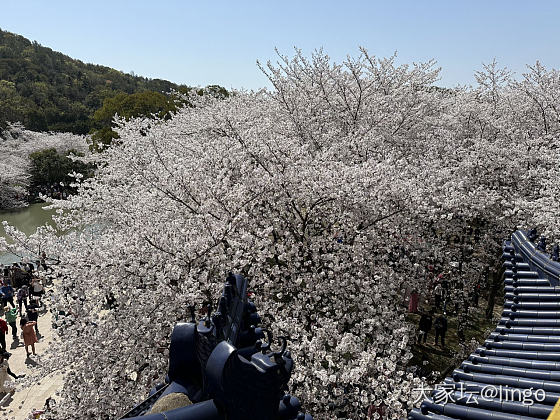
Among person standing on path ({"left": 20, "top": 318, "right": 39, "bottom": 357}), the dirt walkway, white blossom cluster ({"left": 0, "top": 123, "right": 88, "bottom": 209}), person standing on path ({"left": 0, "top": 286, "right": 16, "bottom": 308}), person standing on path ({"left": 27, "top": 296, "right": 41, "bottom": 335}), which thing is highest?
white blossom cluster ({"left": 0, "top": 123, "right": 88, "bottom": 209})

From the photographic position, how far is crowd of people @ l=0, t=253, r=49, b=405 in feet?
39.6

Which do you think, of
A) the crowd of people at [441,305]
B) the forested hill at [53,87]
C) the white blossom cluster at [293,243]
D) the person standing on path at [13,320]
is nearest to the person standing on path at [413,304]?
the crowd of people at [441,305]

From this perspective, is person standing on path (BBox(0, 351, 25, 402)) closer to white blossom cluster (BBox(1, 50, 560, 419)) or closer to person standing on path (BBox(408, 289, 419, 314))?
white blossom cluster (BBox(1, 50, 560, 419))

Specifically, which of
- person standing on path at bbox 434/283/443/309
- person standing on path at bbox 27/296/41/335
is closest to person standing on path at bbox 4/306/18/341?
person standing on path at bbox 27/296/41/335

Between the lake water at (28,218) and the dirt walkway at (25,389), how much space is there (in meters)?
21.2

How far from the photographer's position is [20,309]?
16562 mm

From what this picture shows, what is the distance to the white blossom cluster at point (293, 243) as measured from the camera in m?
8.48

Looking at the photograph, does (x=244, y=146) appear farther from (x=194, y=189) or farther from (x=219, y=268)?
(x=219, y=268)

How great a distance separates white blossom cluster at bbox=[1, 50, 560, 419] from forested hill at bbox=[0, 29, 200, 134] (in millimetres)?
34719

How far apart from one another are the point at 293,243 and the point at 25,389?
8909 millimetres

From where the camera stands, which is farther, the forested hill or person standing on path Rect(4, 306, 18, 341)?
the forested hill

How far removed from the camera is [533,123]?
1955 centimetres

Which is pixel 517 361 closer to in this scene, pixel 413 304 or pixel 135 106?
pixel 413 304

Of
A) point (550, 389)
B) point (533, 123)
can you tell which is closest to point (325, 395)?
point (550, 389)
